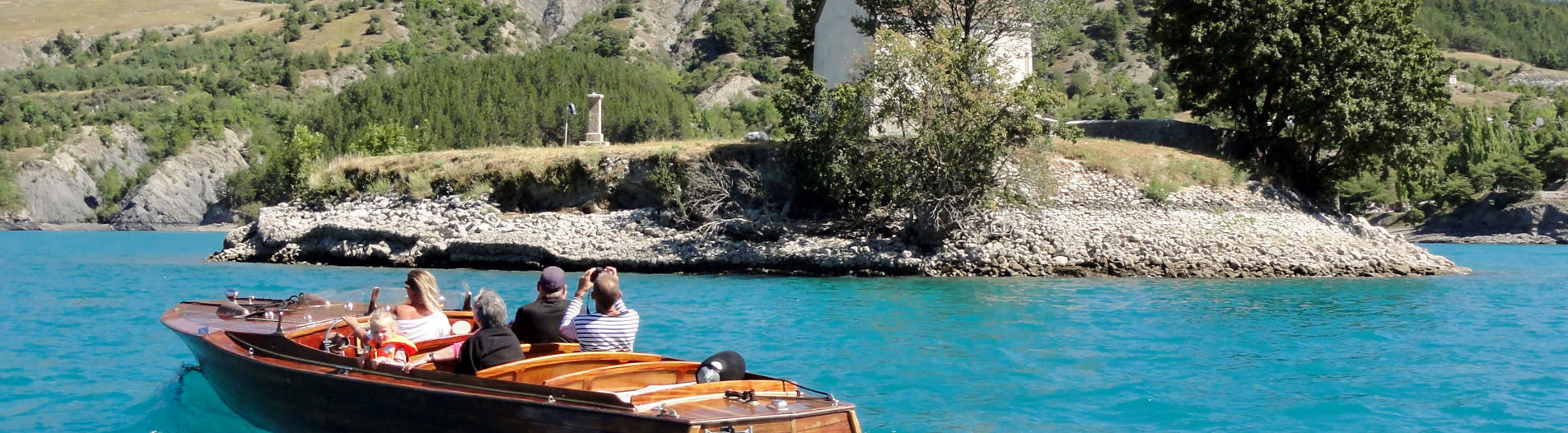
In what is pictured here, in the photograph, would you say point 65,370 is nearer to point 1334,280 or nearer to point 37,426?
point 37,426

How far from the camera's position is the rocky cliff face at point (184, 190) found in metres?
90.4

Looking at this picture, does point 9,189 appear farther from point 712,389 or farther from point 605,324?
point 712,389

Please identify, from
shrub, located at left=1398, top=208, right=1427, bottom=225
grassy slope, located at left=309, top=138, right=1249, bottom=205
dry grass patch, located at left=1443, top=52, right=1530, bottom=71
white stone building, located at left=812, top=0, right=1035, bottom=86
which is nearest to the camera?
grassy slope, located at left=309, top=138, right=1249, bottom=205

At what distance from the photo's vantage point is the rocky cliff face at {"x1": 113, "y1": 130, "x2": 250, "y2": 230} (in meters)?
90.4

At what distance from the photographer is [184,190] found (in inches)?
3698

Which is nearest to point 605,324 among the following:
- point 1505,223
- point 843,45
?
point 843,45

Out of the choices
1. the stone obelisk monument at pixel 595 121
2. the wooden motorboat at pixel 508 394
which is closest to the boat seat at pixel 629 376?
the wooden motorboat at pixel 508 394

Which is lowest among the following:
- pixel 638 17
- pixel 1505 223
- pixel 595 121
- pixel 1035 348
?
pixel 1035 348

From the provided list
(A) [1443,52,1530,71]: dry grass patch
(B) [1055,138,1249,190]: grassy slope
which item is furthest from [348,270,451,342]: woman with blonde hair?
(A) [1443,52,1530,71]: dry grass patch

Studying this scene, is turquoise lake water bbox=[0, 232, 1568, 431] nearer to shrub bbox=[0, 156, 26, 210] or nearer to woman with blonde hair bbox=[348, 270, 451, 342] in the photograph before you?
woman with blonde hair bbox=[348, 270, 451, 342]

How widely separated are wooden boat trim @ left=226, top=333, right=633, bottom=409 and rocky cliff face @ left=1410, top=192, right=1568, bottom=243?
64060 mm

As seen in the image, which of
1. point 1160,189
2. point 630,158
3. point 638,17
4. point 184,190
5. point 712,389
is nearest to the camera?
point 712,389

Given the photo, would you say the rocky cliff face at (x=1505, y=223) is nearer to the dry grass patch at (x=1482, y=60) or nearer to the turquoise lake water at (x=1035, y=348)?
the turquoise lake water at (x=1035, y=348)

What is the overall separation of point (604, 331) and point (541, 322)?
0.69 meters
